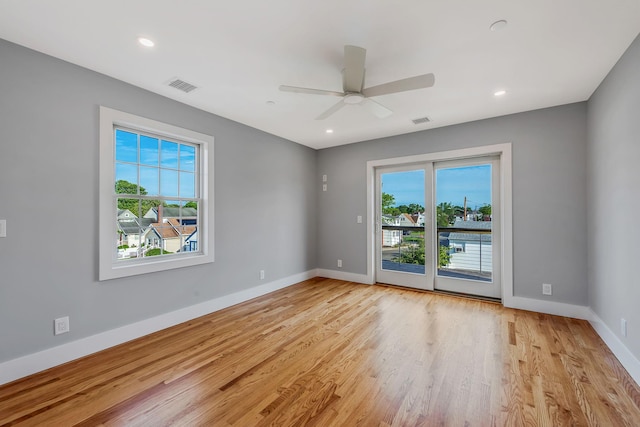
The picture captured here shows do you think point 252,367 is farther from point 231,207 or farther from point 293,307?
point 231,207

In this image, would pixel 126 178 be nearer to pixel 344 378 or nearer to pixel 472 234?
pixel 344 378

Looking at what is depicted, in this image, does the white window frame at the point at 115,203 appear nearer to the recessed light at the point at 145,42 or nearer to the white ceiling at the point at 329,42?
the white ceiling at the point at 329,42

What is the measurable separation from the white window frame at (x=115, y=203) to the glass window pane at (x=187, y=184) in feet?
0.27

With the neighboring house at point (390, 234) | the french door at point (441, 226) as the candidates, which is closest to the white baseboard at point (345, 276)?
the french door at point (441, 226)

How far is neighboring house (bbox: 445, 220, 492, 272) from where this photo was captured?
13.0 ft

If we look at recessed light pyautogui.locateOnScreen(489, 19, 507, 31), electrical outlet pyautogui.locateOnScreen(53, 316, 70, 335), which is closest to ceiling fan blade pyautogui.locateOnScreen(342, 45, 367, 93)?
recessed light pyautogui.locateOnScreen(489, 19, 507, 31)

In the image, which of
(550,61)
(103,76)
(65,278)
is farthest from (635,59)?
(65,278)

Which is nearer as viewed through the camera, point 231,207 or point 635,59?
point 635,59

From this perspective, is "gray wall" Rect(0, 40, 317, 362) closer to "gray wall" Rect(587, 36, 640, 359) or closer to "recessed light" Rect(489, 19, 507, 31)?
"recessed light" Rect(489, 19, 507, 31)

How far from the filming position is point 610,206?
8.36 feet

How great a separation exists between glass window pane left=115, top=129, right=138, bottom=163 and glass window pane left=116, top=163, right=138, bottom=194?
0.24ft

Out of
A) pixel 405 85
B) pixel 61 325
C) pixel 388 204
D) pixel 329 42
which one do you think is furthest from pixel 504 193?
pixel 61 325

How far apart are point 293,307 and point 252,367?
56.5 inches

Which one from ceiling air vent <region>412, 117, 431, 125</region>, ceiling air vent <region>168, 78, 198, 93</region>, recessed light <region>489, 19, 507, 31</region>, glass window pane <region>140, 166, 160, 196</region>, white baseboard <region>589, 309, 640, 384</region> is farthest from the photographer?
ceiling air vent <region>412, 117, 431, 125</region>
